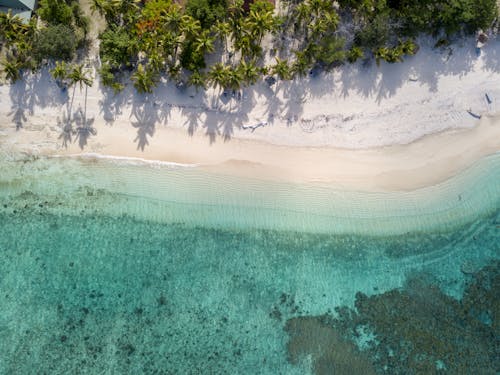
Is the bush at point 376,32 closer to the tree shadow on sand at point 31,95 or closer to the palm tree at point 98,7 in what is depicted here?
the palm tree at point 98,7

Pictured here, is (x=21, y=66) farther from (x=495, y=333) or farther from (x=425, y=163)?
(x=495, y=333)

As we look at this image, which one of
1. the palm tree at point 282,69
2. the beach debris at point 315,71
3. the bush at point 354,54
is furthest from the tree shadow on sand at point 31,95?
the bush at point 354,54

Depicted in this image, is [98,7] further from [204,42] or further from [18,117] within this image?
[18,117]

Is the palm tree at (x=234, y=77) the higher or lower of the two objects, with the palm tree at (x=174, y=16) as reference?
lower

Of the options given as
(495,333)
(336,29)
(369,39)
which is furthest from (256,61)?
(495,333)

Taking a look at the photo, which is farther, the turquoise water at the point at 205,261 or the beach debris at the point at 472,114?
the beach debris at the point at 472,114

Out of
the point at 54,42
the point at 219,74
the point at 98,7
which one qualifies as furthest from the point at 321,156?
the point at 54,42
